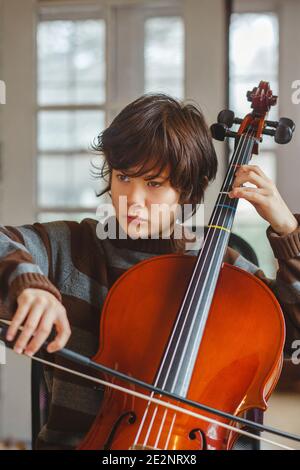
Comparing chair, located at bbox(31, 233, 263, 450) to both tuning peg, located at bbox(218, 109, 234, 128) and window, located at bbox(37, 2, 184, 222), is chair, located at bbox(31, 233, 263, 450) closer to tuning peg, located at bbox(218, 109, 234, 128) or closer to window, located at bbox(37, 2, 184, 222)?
tuning peg, located at bbox(218, 109, 234, 128)

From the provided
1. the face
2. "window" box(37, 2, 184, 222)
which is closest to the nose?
the face

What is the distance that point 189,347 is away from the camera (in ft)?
2.06

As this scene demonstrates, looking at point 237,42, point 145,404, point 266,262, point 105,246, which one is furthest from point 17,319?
point 237,42

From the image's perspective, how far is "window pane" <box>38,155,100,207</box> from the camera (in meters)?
1.51

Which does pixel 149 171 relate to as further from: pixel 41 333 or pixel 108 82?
pixel 108 82

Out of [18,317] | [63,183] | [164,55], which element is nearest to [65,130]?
[63,183]

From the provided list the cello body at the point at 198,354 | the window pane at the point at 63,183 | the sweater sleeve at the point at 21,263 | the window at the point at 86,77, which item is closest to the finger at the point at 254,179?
the cello body at the point at 198,354

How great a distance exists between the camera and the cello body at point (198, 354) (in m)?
0.60

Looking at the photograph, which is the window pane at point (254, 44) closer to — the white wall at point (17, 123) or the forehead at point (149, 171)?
the white wall at point (17, 123)

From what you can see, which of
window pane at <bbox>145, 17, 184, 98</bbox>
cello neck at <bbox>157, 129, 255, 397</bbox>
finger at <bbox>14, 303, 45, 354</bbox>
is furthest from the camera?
window pane at <bbox>145, 17, 184, 98</bbox>

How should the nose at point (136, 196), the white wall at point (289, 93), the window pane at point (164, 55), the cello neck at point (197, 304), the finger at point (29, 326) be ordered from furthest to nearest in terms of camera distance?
the window pane at point (164, 55), the white wall at point (289, 93), the nose at point (136, 196), the cello neck at point (197, 304), the finger at point (29, 326)

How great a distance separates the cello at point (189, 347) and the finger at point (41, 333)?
0.09 metres

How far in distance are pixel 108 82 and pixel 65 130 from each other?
0.55ft

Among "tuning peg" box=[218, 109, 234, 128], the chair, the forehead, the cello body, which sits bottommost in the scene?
the chair
